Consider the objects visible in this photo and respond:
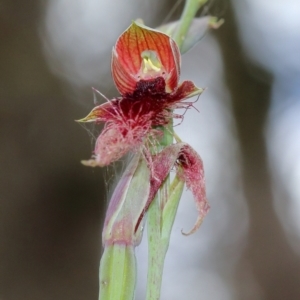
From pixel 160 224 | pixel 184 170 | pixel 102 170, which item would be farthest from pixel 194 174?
pixel 102 170

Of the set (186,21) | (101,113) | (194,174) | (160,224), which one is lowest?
(160,224)

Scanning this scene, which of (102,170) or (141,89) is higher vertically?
(102,170)

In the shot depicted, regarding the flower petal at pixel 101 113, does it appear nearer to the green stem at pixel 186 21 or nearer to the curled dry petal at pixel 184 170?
the curled dry petal at pixel 184 170

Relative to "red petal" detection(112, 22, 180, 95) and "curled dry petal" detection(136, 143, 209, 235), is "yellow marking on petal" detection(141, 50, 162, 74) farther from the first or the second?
"curled dry petal" detection(136, 143, 209, 235)

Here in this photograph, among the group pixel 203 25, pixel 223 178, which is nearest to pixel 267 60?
pixel 223 178

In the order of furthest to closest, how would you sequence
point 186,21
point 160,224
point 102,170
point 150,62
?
point 102,170 → point 186,21 → point 150,62 → point 160,224

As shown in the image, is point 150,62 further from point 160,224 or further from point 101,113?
point 160,224

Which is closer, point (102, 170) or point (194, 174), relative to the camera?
point (194, 174)
